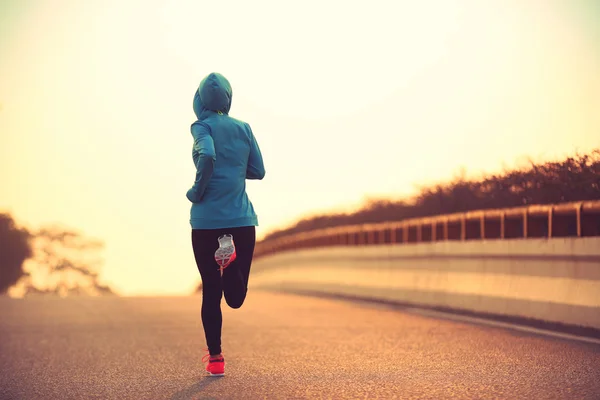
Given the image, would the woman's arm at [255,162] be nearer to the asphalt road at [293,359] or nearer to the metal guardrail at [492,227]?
the asphalt road at [293,359]

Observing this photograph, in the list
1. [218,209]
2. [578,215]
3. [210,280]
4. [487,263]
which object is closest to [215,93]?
[218,209]

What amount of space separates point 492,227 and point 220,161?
5619 mm

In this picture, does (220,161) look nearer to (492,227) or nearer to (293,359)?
(293,359)

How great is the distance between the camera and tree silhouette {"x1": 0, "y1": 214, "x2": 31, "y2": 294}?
5950 cm

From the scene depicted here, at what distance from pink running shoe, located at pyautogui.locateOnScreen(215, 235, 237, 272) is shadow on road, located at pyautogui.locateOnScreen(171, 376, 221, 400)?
78 cm

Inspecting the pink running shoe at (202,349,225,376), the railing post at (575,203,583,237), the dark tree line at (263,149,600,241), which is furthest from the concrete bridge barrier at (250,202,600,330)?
the pink running shoe at (202,349,225,376)

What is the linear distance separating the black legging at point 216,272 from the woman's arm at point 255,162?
489 millimetres

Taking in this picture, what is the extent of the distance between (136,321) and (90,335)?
180cm

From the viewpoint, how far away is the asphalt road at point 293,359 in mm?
6602

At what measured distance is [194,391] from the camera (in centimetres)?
668

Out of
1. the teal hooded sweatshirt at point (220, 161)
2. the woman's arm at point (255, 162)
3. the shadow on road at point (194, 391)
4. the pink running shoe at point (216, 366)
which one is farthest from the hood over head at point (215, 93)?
the shadow on road at point (194, 391)

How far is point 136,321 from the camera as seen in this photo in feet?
40.8

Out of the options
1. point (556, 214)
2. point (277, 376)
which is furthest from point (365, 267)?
point (277, 376)

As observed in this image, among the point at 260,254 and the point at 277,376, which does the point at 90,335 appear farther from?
the point at 260,254
